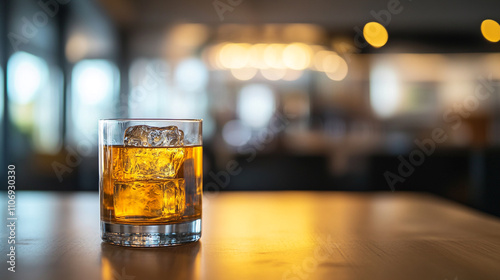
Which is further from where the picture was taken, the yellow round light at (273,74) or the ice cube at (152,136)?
the yellow round light at (273,74)

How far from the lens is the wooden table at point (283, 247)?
658 millimetres

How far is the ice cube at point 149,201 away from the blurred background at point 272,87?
401 centimetres

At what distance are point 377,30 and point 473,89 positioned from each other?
1473mm

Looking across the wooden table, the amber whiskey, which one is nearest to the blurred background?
the wooden table

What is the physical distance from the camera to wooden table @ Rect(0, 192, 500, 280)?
658mm

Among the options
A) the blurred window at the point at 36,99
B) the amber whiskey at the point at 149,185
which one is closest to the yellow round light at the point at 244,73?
the blurred window at the point at 36,99

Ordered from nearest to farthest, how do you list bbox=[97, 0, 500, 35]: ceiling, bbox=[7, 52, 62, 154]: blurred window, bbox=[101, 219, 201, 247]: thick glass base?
bbox=[101, 219, 201, 247]: thick glass base, bbox=[7, 52, 62, 154]: blurred window, bbox=[97, 0, 500, 35]: ceiling

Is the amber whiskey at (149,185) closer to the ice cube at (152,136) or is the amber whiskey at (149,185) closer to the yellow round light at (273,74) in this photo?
the ice cube at (152,136)

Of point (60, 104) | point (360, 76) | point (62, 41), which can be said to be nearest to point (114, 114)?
point (60, 104)

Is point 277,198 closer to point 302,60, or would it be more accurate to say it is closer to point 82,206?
point 82,206

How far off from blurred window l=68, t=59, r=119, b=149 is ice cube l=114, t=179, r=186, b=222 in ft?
16.7

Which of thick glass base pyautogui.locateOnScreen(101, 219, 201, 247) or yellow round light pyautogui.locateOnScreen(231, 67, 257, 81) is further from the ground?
yellow round light pyautogui.locateOnScreen(231, 67, 257, 81)

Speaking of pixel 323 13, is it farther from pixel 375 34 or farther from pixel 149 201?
pixel 149 201

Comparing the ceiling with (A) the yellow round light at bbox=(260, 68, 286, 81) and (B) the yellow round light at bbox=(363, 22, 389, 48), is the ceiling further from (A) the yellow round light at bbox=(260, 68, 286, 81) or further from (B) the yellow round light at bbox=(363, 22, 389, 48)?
(A) the yellow round light at bbox=(260, 68, 286, 81)
